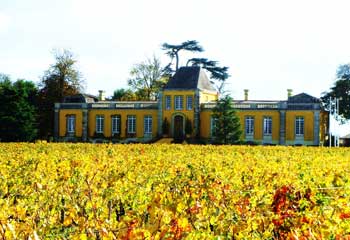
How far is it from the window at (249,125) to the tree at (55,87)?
17433 millimetres

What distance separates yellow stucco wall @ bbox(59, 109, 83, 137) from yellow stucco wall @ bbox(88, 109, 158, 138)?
759mm

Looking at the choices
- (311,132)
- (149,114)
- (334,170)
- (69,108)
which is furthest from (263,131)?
(334,170)

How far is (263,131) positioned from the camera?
167ft

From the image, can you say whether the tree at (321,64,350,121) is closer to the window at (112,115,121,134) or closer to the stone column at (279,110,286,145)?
the stone column at (279,110,286,145)

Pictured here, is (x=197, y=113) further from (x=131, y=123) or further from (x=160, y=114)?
(x=131, y=123)

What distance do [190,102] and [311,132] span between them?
990 centimetres

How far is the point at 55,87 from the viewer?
59.3m

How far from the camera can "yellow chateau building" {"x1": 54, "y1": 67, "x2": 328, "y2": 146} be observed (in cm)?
5009

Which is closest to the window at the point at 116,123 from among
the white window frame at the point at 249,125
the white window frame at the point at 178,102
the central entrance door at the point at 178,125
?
the central entrance door at the point at 178,125

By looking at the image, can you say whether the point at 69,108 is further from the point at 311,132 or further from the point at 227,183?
the point at 227,183

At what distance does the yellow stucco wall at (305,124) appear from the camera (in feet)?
163

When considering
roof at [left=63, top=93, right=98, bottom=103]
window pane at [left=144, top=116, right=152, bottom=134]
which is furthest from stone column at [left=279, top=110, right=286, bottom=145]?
roof at [left=63, top=93, right=98, bottom=103]

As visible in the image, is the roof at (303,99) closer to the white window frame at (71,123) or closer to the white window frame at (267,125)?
the white window frame at (267,125)

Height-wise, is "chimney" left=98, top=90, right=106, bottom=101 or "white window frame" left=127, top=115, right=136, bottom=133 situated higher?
"chimney" left=98, top=90, right=106, bottom=101
